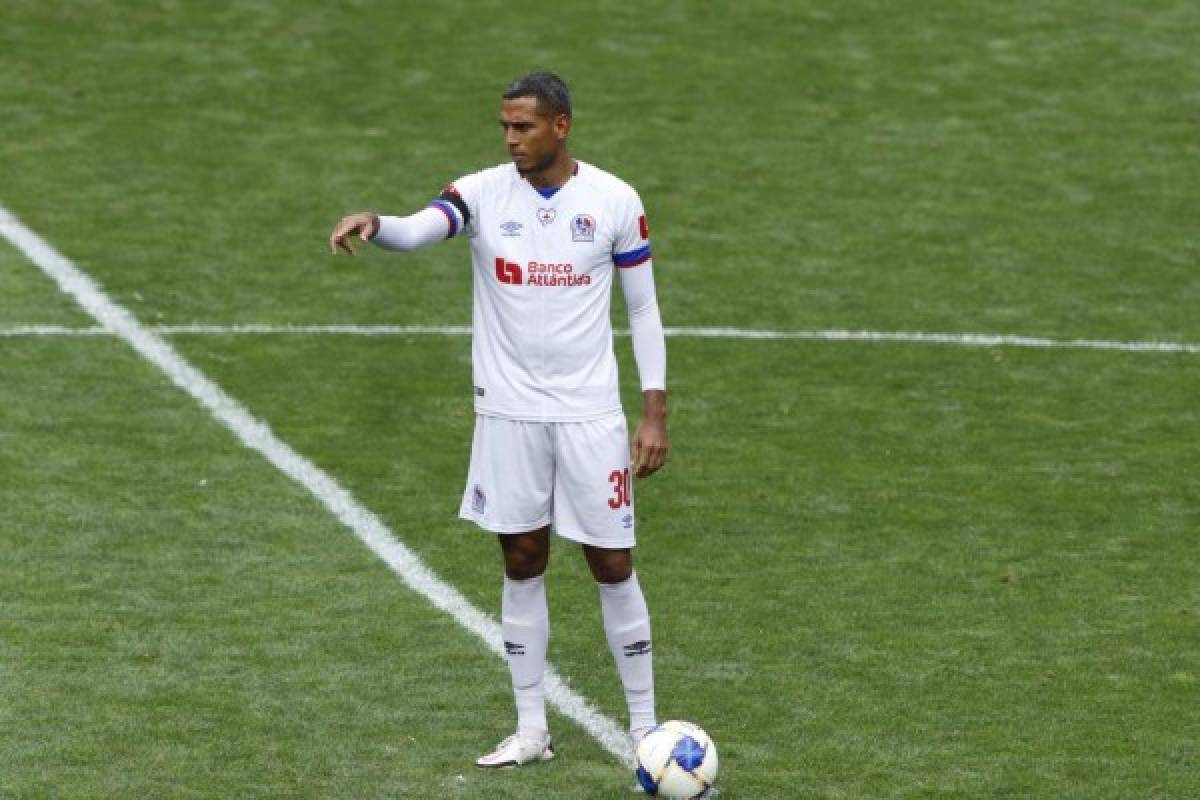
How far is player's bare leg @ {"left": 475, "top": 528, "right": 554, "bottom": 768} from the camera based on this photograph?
9.08 meters

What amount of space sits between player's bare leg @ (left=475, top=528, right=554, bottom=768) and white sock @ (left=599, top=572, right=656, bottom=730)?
26cm

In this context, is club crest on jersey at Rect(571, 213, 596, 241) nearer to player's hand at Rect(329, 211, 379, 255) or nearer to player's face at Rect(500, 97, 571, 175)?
player's face at Rect(500, 97, 571, 175)

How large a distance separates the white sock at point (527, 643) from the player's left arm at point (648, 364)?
0.62 m

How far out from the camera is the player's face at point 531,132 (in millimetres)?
8695

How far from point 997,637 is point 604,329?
2553 mm

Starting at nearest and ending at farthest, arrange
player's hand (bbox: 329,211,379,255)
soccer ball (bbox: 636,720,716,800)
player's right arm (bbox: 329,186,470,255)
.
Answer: player's hand (bbox: 329,211,379,255) → player's right arm (bbox: 329,186,470,255) → soccer ball (bbox: 636,720,716,800)

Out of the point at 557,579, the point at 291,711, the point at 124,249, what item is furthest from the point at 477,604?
the point at 124,249

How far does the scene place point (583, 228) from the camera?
8805 mm

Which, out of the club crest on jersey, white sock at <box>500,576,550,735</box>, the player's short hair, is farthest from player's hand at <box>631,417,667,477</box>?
the player's short hair

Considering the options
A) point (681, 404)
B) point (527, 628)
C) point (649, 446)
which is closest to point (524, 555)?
point (527, 628)

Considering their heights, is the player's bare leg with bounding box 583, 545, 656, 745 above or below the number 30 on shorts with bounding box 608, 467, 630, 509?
below

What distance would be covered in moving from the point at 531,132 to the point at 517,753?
2.22m

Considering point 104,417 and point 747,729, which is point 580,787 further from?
point 104,417

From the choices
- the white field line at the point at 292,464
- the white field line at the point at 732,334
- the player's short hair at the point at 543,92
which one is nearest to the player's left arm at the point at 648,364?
the player's short hair at the point at 543,92
